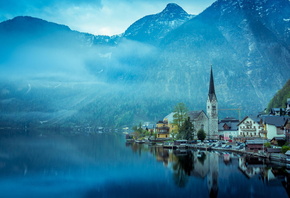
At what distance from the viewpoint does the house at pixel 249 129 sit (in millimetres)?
102088

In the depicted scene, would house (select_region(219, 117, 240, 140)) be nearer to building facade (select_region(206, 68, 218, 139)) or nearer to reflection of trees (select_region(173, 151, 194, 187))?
building facade (select_region(206, 68, 218, 139))

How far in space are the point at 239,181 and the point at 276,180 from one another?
5.46 metres

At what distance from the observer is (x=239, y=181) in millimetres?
44344

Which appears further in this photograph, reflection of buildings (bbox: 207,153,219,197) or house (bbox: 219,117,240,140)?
house (bbox: 219,117,240,140)

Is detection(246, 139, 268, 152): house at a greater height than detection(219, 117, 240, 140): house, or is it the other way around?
detection(219, 117, 240, 140): house

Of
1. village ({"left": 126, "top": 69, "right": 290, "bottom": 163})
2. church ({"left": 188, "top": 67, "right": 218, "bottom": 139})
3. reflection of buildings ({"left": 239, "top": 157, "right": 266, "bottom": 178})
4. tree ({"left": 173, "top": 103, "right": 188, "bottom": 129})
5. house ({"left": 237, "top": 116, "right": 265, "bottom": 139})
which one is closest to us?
reflection of buildings ({"left": 239, "top": 157, "right": 266, "bottom": 178})

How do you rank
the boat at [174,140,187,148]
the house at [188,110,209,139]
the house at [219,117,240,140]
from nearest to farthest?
the boat at [174,140,187,148] < the house at [219,117,240,140] < the house at [188,110,209,139]

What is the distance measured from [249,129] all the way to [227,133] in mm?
17541

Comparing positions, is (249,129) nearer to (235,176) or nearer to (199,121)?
(199,121)

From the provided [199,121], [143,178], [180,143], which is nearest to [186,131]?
[180,143]

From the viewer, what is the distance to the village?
2985 inches

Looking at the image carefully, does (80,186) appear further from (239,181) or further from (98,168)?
(239,181)

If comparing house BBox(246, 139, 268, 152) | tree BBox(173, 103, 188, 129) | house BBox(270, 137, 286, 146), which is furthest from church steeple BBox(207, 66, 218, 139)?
house BBox(246, 139, 268, 152)

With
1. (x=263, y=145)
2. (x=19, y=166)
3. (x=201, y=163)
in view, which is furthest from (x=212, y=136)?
(x=19, y=166)
